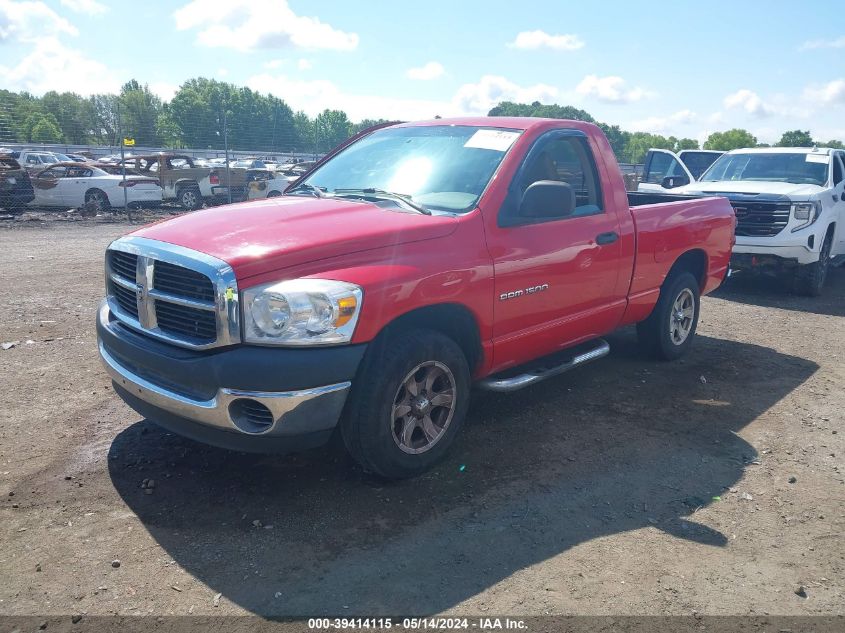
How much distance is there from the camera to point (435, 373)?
383 cm

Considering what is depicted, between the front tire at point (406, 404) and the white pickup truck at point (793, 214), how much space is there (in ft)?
23.6

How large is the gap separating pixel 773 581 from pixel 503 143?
2918mm

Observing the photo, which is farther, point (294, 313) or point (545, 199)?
point (545, 199)

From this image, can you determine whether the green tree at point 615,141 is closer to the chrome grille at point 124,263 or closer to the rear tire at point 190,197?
the chrome grille at point 124,263

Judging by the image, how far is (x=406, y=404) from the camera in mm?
3717

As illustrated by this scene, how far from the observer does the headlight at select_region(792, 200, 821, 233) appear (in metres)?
9.27

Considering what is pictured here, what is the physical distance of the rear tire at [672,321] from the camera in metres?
5.97

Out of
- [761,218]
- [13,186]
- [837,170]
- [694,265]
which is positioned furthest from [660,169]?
[13,186]

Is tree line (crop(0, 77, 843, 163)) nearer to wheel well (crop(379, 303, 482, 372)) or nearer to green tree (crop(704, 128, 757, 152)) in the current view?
wheel well (crop(379, 303, 482, 372))

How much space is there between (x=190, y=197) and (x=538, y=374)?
61.6ft

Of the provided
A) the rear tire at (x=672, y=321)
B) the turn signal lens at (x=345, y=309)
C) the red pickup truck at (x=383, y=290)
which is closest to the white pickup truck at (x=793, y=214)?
the rear tire at (x=672, y=321)

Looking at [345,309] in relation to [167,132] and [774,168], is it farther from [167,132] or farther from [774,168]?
[167,132]

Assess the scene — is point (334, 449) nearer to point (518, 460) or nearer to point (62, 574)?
point (518, 460)

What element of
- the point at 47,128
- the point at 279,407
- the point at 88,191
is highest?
the point at 47,128
